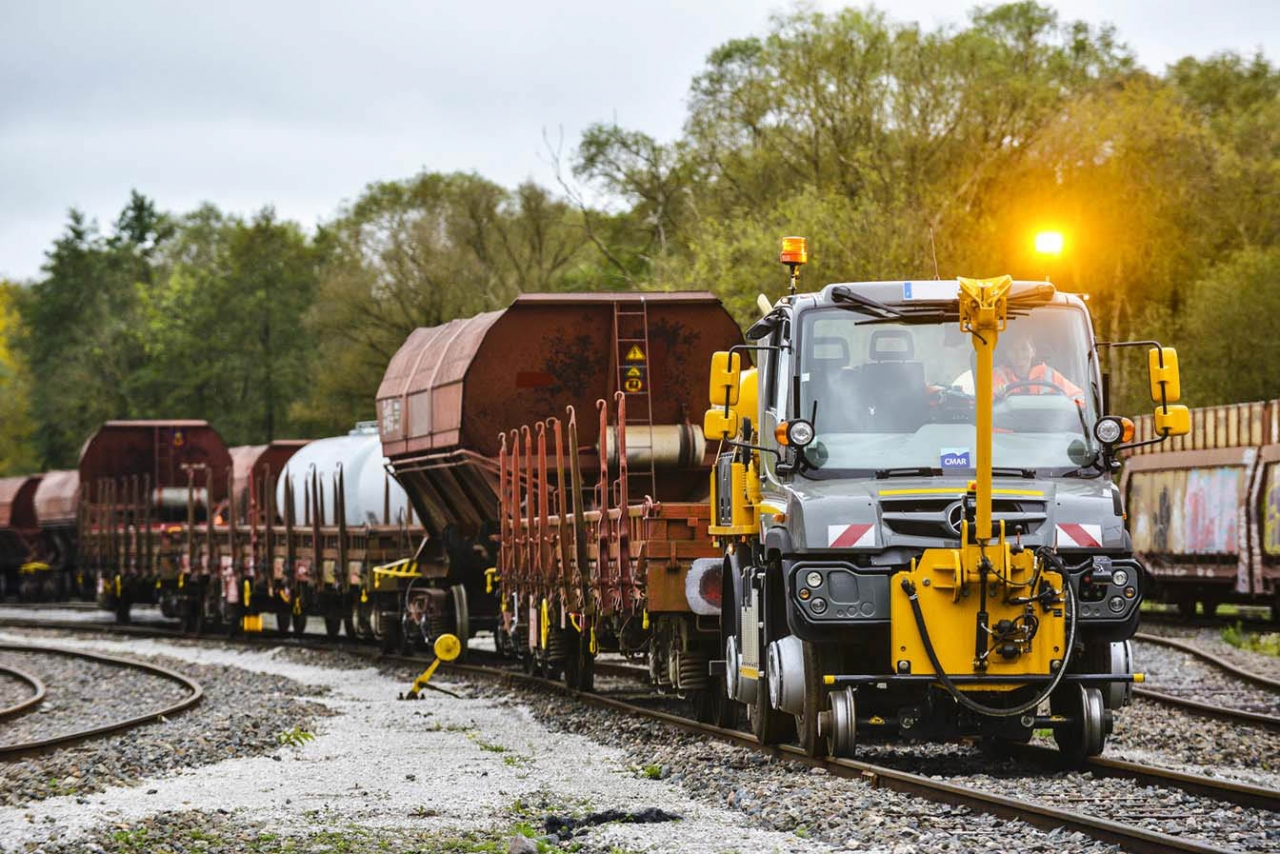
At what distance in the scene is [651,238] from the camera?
47.7 m

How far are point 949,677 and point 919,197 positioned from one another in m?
24.9

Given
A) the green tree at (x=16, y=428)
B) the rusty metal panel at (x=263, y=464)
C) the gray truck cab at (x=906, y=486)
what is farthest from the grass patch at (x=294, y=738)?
the green tree at (x=16, y=428)

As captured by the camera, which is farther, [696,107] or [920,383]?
[696,107]

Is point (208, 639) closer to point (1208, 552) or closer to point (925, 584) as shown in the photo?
point (1208, 552)

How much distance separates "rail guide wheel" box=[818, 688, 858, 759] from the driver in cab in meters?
1.97

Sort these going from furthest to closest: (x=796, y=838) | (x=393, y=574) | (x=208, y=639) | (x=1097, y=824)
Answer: (x=208, y=639) → (x=393, y=574) → (x=796, y=838) → (x=1097, y=824)

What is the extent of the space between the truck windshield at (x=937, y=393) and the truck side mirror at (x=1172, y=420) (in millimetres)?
523

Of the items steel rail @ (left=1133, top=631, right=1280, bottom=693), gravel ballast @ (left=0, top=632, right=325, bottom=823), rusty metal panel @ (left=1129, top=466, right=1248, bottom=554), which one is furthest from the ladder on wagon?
rusty metal panel @ (left=1129, top=466, right=1248, bottom=554)

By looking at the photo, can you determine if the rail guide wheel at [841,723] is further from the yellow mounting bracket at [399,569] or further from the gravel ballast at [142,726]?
the yellow mounting bracket at [399,569]

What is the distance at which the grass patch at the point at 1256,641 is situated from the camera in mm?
23344

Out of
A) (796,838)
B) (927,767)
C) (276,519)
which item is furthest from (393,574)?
(796,838)

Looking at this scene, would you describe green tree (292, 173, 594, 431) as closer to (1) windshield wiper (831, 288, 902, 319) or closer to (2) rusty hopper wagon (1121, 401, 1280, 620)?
(2) rusty hopper wagon (1121, 401, 1280, 620)

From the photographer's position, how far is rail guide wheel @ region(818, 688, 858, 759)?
421 inches

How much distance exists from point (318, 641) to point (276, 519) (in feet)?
7.70
